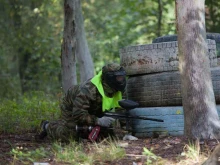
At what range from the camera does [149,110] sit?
316 inches

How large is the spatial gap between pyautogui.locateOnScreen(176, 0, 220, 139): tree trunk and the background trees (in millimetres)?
10095

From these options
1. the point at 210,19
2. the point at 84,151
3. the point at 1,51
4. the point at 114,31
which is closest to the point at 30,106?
the point at 84,151

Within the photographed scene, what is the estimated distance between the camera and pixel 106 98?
7.84 m

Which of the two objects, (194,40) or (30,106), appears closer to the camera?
(194,40)

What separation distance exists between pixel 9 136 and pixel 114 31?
12.8 m

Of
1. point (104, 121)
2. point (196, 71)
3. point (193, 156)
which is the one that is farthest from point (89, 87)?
point (193, 156)

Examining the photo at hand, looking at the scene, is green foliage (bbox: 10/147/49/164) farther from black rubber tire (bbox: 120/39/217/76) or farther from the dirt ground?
black rubber tire (bbox: 120/39/217/76)

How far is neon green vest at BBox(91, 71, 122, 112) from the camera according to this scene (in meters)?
7.76

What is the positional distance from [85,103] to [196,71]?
1.72 m

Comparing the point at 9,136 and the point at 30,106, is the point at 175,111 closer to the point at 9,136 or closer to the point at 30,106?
the point at 9,136

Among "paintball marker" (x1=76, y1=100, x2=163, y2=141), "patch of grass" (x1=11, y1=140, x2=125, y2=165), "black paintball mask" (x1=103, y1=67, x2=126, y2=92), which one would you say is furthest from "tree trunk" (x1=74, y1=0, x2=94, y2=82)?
"patch of grass" (x1=11, y1=140, x2=125, y2=165)

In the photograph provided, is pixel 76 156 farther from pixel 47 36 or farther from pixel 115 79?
pixel 47 36

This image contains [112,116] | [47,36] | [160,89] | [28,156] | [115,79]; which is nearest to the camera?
[28,156]

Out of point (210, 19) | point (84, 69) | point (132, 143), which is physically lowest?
point (132, 143)
